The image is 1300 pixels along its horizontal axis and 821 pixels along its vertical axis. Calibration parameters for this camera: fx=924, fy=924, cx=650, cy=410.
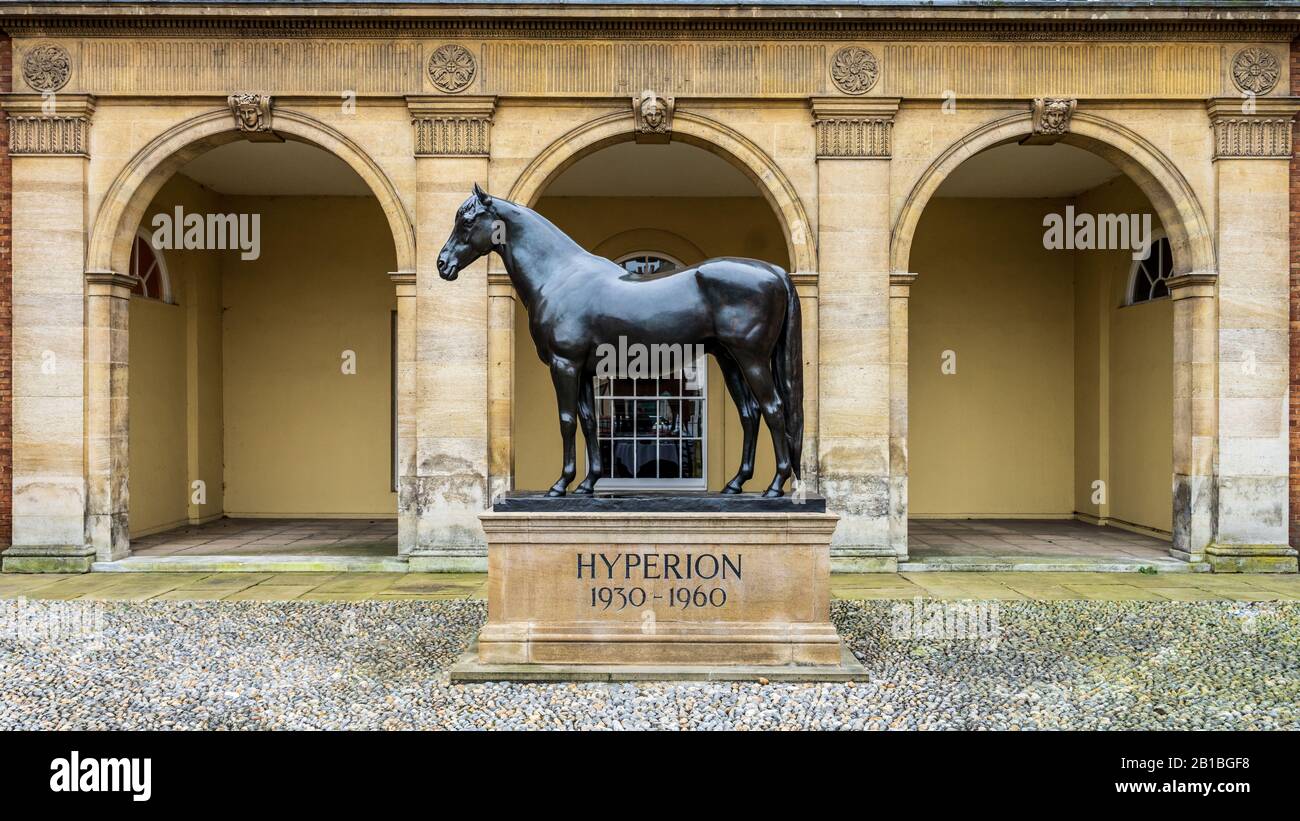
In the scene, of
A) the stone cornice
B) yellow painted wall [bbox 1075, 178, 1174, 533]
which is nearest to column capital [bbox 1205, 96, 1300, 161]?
the stone cornice

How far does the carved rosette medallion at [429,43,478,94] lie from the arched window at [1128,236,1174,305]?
8.61 metres

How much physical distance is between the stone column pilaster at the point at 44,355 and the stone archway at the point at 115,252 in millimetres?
133

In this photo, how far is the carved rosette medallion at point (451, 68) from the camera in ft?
30.9

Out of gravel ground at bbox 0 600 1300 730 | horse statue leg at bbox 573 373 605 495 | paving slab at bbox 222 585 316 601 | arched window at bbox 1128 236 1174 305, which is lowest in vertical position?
gravel ground at bbox 0 600 1300 730

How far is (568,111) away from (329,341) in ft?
19.6

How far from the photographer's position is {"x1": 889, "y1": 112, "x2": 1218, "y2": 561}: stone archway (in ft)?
31.0

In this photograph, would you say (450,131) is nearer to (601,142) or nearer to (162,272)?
(601,142)

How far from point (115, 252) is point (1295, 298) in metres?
12.2

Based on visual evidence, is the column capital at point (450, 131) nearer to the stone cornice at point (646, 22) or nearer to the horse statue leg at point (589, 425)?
the stone cornice at point (646, 22)

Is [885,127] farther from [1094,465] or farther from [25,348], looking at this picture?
[25,348]

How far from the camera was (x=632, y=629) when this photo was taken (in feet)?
19.1

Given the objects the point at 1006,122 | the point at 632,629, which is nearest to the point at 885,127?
the point at 1006,122

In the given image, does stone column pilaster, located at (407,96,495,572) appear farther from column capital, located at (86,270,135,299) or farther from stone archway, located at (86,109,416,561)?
column capital, located at (86,270,135,299)

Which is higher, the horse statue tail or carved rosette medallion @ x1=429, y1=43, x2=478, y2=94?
carved rosette medallion @ x1=429, y1=43, x2=478, y2=94
